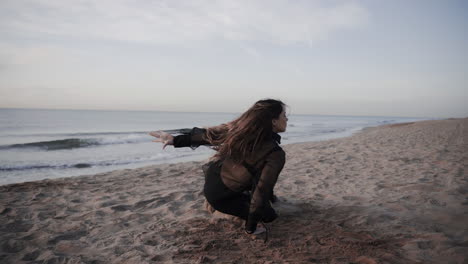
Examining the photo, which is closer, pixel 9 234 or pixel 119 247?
pixel 119 247

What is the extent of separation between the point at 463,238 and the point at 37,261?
411 cm

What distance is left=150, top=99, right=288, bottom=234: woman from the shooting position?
8.39 feet

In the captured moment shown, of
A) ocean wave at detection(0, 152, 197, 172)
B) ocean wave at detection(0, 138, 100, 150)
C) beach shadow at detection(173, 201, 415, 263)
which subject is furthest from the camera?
ocean wave at detection(0, 138, 100, 150)

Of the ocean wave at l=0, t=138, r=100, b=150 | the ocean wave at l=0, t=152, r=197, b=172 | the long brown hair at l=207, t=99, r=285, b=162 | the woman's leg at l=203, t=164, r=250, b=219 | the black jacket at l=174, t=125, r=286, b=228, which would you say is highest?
the long brown hair at l=207, t=99, r=285, b=162

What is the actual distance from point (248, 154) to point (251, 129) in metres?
0.25

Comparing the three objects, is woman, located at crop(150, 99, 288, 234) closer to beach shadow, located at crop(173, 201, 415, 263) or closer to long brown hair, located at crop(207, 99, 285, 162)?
long brown hair, located at crop(207, 99, 285, 162)

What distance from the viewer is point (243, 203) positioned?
303cm

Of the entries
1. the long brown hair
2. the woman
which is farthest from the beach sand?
the long brown hair

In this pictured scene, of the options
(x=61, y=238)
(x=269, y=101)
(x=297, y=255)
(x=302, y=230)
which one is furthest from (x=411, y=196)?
(x=61, y=238)

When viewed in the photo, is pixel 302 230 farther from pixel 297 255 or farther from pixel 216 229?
pixel 216 229

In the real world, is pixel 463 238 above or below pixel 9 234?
above

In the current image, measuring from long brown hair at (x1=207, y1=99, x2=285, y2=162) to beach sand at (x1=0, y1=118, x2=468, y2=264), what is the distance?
3.16ft

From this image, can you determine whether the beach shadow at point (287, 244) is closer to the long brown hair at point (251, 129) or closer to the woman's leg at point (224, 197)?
the woman's leg at point (224, 197)

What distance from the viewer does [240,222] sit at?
325cm
